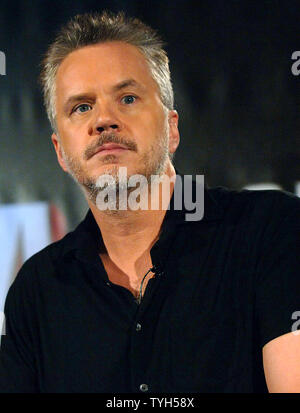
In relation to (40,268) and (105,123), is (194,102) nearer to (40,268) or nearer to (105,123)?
(105,123)

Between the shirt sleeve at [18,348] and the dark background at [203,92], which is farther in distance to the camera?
the dark background at [203,92]

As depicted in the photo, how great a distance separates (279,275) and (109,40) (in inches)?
34.7

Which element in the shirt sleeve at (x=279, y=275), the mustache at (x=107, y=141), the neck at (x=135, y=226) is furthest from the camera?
the neck at (x=135, y=226)

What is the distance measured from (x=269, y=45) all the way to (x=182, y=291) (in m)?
0.93

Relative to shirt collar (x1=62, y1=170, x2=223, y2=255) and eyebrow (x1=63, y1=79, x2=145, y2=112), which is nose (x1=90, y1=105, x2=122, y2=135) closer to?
eyebrow (x1=63, y1=79, x2=145, y2=112)

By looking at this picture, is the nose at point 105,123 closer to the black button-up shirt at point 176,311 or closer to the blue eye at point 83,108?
the blue eye at point 83,108

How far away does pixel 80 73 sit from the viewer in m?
1.59

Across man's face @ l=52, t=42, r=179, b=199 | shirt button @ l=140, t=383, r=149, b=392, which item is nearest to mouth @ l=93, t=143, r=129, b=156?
man's face @ l=52, t=42, r=179, b=199

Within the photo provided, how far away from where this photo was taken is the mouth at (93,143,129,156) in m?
1.50

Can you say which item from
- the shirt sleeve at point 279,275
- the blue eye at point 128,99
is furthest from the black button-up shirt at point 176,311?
the blue eye at point 128,99

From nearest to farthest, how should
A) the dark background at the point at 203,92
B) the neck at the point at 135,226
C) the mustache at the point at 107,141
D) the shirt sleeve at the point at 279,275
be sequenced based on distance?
the shirt sleeve at the point at 279,275 → the mustache at the point at 107,141 → the neck at the point at 135,226 → the dark background at the point at 203,92

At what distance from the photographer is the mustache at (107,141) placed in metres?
1.50

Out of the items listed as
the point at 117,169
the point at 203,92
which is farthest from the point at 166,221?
the point at 203,92
